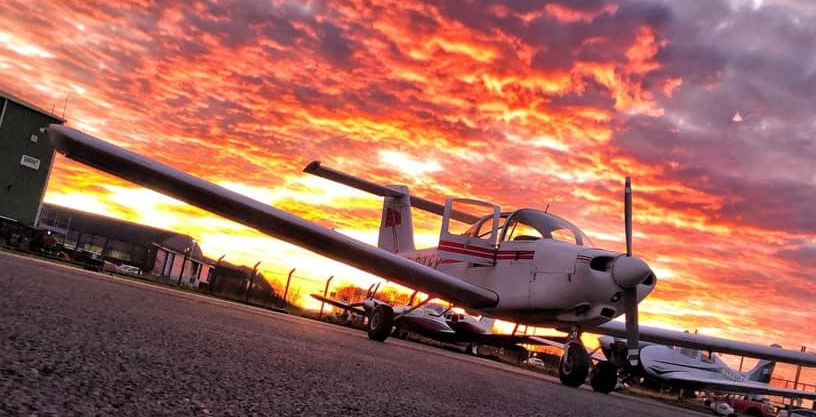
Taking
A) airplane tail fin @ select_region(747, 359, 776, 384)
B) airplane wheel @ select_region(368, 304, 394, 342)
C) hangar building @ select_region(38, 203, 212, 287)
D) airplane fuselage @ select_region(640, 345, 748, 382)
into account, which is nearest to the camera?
airplane wheel @ select_region(368, 304, 394, 342)

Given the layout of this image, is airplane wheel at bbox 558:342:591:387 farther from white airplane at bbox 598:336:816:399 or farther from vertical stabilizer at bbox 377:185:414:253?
white airplane at bbox 598:336:816:399

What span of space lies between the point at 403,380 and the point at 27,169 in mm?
33878

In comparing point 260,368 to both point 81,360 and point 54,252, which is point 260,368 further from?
point 54,252

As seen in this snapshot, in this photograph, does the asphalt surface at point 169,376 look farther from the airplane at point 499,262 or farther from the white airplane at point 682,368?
the white airplane at point 682,368

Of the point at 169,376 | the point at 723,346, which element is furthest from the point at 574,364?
the point at 723,346

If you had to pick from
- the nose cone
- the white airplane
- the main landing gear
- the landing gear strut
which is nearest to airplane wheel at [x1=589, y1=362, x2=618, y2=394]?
the main landing gear

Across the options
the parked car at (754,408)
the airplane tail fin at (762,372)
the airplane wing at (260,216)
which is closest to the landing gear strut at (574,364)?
the airplane wing at (260,216)

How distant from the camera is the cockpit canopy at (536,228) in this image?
8.62 m

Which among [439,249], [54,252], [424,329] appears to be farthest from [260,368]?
[54,252]

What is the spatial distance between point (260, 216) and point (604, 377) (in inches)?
230

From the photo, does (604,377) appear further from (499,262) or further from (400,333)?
(400,333)

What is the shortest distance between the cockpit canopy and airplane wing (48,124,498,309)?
1.03 m

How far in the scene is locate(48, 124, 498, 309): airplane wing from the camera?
5906mm

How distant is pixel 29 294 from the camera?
12.0 ft
